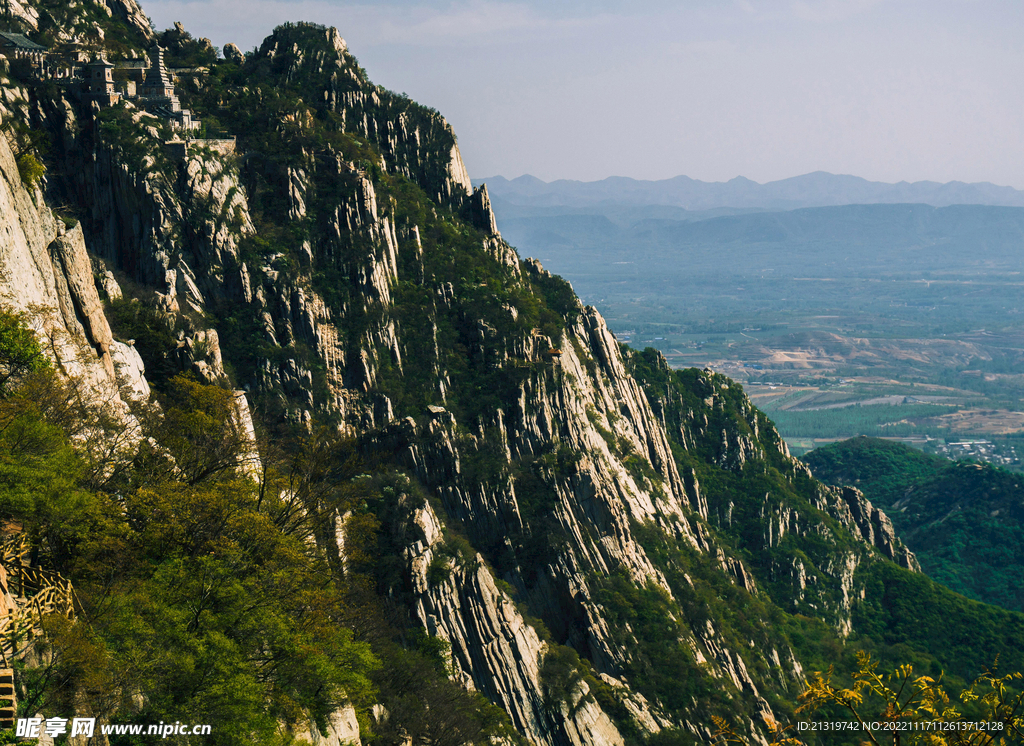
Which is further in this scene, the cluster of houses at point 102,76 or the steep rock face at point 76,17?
the steep rock face at point 76,17

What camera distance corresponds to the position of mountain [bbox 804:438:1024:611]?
153 m

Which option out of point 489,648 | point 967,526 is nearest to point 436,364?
point 489,648

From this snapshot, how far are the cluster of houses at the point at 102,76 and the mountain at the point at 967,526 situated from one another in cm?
14135

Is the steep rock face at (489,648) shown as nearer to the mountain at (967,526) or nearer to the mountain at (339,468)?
Answer: the mountain at (339,468)

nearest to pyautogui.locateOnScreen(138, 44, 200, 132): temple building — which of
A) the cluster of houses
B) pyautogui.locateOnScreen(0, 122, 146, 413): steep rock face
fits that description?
the cluster of houses

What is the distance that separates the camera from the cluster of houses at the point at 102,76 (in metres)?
84.5

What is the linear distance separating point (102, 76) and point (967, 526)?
162720 millimetres

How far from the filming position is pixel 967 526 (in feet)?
552

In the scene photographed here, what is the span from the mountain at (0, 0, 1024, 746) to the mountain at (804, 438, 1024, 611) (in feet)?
107

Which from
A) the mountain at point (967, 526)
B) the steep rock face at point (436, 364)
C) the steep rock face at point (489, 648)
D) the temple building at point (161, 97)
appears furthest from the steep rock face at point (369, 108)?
the mountain at point (967, 526)

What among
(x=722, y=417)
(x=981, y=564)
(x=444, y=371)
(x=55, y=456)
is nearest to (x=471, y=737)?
(x=55, y=456)

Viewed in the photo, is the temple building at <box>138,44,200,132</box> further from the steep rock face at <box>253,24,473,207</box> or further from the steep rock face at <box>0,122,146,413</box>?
the steep rock face at <box>0,122,146,413</box>

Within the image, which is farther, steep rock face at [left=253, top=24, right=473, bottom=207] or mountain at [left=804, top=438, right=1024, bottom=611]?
mountain at [left=804, top=438, right=1024, bottom=611]

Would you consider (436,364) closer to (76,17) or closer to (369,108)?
(369,108)
